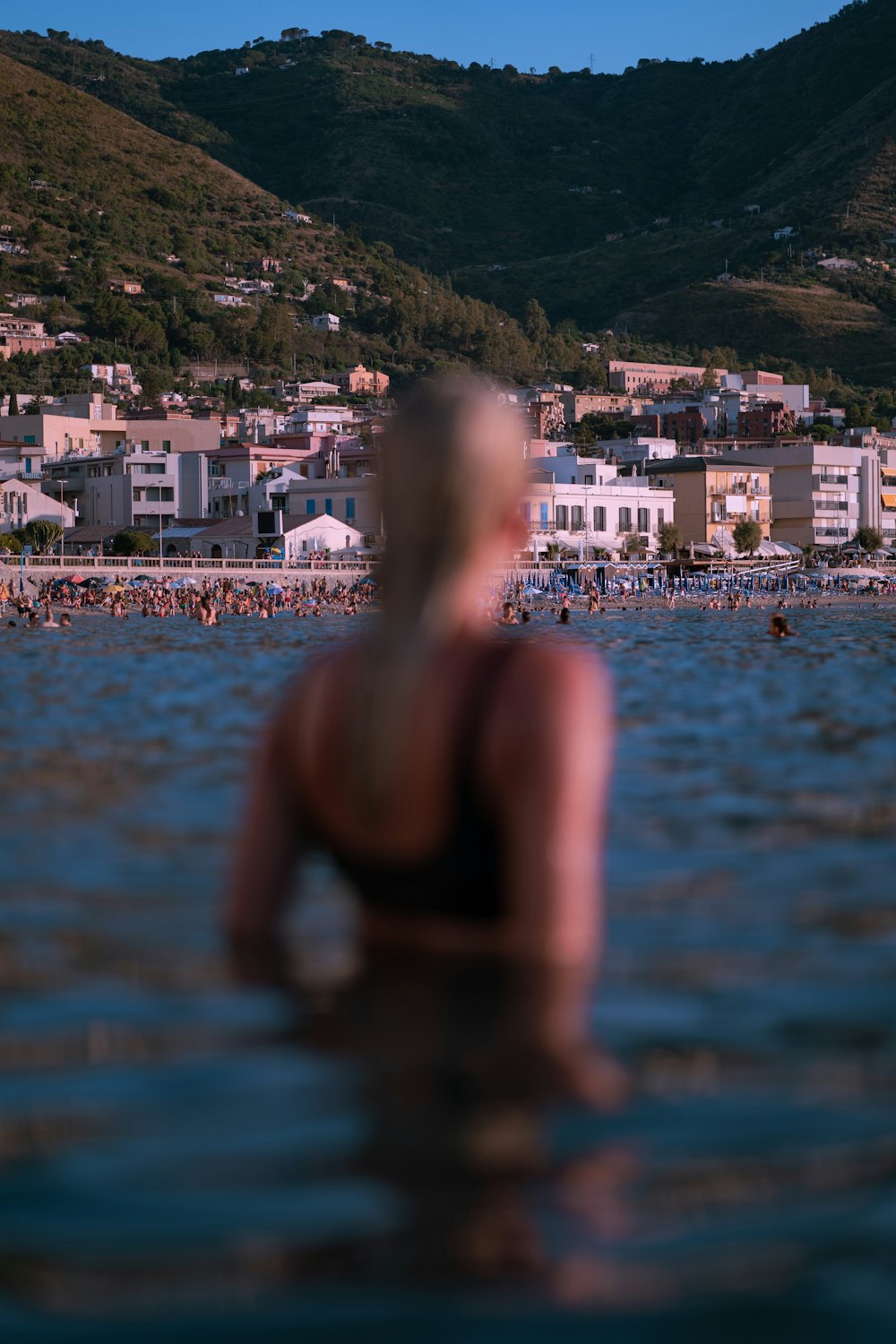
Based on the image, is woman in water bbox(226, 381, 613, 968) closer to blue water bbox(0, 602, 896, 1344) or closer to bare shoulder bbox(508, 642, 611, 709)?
bare shoulder bbox(508, 642, 611, 709)

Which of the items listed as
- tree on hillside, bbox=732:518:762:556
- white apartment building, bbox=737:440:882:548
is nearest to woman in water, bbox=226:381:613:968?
tree on hillside, bbox=732:518:762:556

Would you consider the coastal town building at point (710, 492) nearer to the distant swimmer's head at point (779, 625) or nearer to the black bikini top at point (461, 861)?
the distant swimmer's head at point (779, 625)

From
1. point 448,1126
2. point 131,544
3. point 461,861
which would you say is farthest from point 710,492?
point 461,861

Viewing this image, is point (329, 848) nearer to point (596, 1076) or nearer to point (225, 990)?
point (596, 1076)

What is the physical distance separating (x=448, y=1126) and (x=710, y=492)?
107 m

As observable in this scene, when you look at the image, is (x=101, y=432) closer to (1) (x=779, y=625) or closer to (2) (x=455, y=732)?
(1) (x=779, y=625)

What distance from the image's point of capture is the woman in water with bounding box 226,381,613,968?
290cm

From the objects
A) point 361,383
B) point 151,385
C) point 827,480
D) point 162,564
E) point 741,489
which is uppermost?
point 361,383

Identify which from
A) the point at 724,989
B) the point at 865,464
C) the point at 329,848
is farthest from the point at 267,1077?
the point at 865,464

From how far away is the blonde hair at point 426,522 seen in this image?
2.92 meters

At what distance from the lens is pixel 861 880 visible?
292 inches

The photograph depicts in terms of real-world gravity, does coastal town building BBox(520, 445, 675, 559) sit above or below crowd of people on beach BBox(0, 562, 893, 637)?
above

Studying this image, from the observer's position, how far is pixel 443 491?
Answer: 9.61 ft

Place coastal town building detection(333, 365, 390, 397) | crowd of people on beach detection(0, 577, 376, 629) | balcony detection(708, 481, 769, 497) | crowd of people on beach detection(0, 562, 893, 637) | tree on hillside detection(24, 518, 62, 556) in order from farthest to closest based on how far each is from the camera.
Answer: coastal town building detection(333, 365, 390, 397) < balcony detection(708, 481, 769, 497) < tree on hillside detection(24, 518, 62, 556) < crowd of people on beach detection(0, 577, 376, 629) < crowd of people on beach detection(0, 562, 893, 637)
